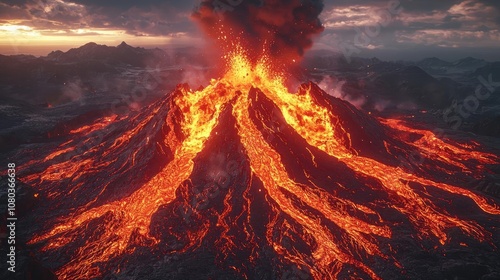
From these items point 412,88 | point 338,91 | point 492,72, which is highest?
point 338,91

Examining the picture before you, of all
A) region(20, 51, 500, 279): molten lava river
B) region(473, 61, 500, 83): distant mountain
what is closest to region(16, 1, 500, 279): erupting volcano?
region(20, 51, 500, 279): molten lava river

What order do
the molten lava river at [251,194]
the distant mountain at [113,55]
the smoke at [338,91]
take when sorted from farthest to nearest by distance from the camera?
1. the distant mountain at [113,55]
2. the smoke at [338,91]
3. the molten lava river at [251,194]

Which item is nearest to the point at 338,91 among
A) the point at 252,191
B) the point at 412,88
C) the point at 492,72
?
the point at 412,88

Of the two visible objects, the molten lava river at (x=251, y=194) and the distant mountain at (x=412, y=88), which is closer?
the molten lava river at (x=251, y=194)

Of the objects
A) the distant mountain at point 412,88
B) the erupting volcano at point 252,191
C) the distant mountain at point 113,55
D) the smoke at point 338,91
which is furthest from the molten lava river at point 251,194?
the distant mountain at point 113,55

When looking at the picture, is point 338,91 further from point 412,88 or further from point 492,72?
point 492,72

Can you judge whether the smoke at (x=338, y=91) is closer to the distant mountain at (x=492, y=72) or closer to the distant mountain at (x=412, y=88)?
the distant mountain at (x=412, y=88)
